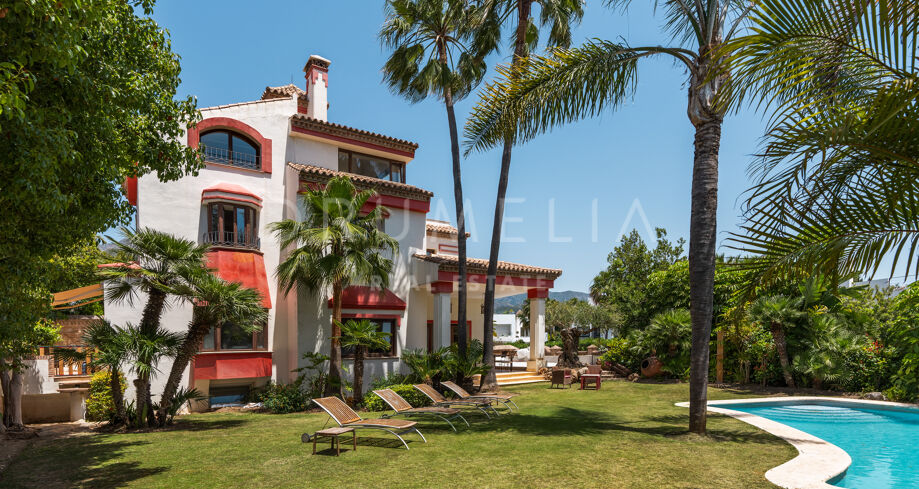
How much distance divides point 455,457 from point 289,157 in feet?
43.6

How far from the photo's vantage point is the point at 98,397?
1400 centimetres

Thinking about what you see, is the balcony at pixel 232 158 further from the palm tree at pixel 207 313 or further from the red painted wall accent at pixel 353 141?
the palm tree at pixel 207 313

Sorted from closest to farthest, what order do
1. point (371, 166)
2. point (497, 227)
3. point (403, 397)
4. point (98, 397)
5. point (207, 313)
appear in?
point (207, 313) < point (98, 397) < point (403, 397) < point (497, 227) < point (371, 166)

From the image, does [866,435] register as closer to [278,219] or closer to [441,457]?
[441,457]

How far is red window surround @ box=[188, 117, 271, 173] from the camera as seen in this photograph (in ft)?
53.7

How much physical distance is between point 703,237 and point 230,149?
1470 cm

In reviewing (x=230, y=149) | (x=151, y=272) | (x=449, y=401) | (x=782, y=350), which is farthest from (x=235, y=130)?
(x=782, y=350)

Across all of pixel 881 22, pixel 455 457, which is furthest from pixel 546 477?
pixel 881 22

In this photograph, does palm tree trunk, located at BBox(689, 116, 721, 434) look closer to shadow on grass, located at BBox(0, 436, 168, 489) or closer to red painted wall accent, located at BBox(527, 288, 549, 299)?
shadow on grass, located at BBox(0, 436, 168, 489)

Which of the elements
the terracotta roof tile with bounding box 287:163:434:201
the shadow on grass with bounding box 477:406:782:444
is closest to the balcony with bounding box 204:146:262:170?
the terracotta roof tile with bounding box 287:163:434:201

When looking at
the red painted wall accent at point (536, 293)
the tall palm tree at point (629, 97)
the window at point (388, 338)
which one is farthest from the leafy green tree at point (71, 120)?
the red painted wall accent at point (536, 293)

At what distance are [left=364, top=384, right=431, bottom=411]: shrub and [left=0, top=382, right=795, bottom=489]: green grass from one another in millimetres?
3125

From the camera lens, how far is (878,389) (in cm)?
1609

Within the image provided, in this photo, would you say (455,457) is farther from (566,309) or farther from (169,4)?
(566,309)
